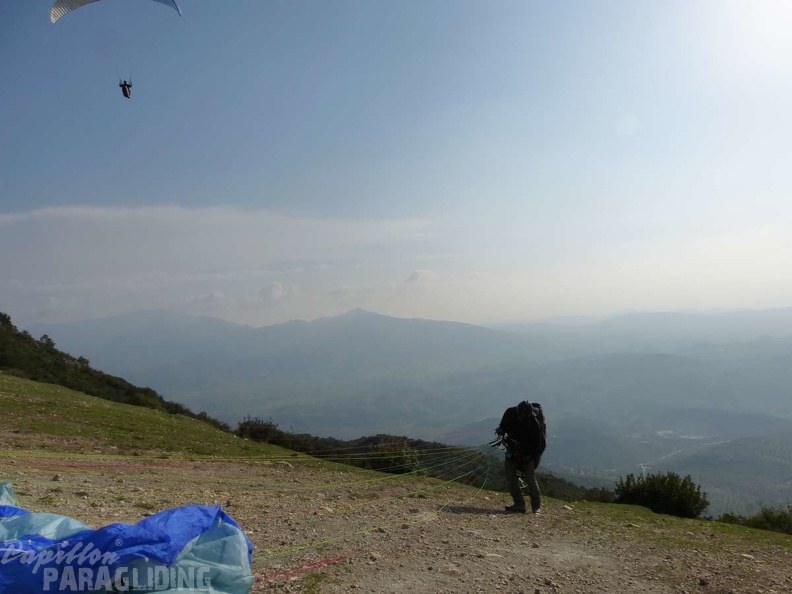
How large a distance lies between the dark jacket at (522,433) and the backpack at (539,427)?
0.08 feet

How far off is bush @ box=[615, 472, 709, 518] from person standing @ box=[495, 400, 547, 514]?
5.98m

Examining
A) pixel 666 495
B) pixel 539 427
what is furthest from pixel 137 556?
pixel 666 495

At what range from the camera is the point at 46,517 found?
5172mm

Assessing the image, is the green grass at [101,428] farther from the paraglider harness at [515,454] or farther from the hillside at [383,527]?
the paraglider harness at [515,454]

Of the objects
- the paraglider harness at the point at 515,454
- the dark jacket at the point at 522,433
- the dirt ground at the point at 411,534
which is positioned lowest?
the dirt ground at the point at 411,534

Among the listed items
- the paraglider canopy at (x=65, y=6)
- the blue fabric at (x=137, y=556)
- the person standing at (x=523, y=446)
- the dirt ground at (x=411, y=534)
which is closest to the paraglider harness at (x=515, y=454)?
the person standing at (x=523, y=446)

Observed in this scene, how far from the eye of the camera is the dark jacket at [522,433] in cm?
995

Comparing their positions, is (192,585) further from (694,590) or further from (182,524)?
(694,590)

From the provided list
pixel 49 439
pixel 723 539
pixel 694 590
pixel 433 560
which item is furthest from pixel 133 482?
pixel 723 539

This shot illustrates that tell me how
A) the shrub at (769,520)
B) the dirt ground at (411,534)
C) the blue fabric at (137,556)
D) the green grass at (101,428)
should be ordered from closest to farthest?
the blue fabric at (137,556) → the dirt ground at (411,534) → the shrub at (769,520) → the green grass at (101,428)

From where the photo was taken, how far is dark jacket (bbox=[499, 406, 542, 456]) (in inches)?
392

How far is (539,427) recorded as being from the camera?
33.0 ft

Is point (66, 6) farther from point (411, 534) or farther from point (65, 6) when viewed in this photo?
point (411, 534)

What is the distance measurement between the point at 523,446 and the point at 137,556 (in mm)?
7818
